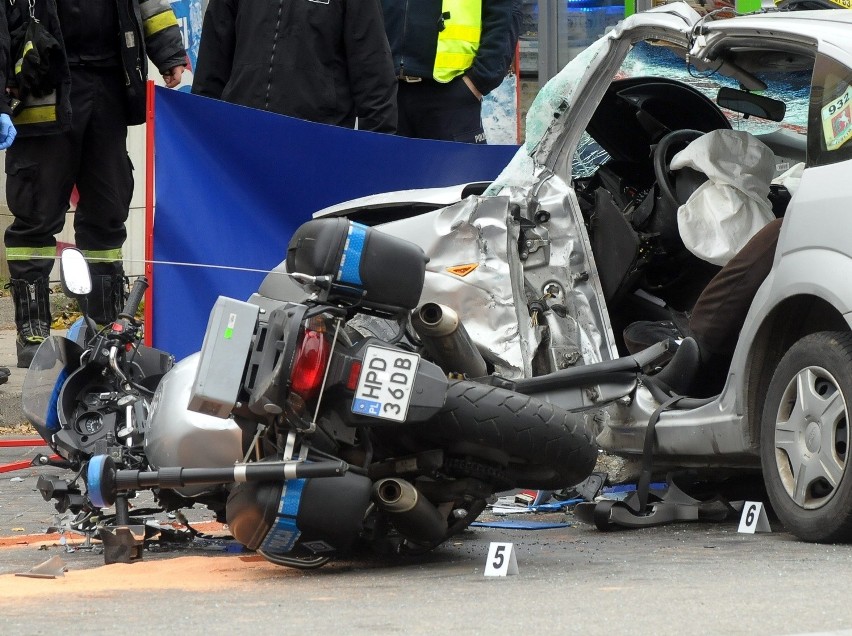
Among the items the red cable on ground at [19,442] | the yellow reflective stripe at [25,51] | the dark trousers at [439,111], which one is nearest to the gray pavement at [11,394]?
the red cable on ground at [19,442]

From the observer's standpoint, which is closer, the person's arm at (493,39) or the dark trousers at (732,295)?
the dark trousers at (732,295)

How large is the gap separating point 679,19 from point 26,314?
14.3 ft

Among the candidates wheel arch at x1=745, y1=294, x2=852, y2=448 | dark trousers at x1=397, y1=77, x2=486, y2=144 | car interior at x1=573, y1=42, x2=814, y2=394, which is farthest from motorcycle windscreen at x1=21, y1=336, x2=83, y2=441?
dark trousers at x1=397, y1=77, x2=486, y2=144

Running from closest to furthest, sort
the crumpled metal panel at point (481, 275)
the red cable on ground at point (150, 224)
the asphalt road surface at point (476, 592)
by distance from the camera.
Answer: the asphalt road surface at point (476, 592)
the crumpled metal panel at point (481, 275)
the red cable on ground at point (150, 224)

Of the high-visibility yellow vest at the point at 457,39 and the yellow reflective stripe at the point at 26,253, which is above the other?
the high-visibility yellow vest at the point at 457,39

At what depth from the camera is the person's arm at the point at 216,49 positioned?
850 cm

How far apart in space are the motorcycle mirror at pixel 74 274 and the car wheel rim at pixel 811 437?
2262 mm

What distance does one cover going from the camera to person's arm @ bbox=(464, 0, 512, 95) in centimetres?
908

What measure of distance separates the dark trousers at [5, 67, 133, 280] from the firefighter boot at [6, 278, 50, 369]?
0.19ft

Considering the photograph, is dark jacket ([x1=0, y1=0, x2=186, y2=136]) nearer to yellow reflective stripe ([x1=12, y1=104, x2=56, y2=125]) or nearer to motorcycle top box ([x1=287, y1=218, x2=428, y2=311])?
yellow reflective stripe ([x1=12, y1=104, x2=56, y2=125])

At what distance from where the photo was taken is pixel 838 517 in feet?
14.9

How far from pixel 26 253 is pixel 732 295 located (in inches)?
178

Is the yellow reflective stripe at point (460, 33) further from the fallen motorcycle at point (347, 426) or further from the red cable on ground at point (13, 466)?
the fallen motorcycle at point (347, 426)

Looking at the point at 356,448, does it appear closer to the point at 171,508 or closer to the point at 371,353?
the point at 371,353
